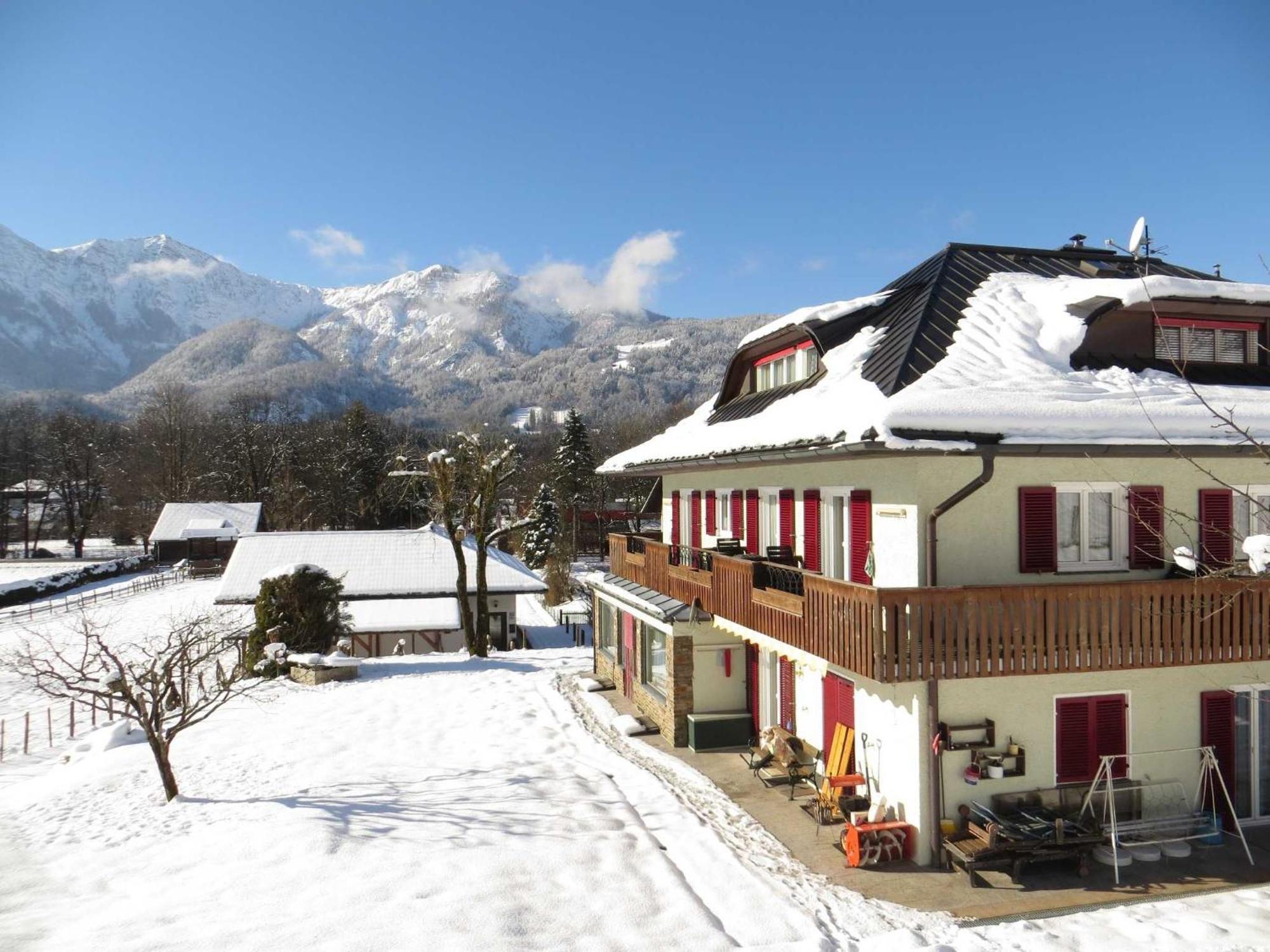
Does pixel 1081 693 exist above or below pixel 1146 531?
below

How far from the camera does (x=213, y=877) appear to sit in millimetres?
9336

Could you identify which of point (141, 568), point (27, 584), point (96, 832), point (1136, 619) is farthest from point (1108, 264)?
point (141, 568)

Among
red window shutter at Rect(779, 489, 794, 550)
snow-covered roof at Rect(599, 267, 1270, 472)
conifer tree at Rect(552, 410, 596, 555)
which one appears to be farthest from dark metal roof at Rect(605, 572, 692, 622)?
conifer tree at Rect(552, 410, 596, 555)

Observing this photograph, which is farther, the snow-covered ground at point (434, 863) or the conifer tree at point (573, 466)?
the conifer tree at point (573, 466)

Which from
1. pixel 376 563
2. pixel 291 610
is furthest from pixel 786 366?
pixel 376 563

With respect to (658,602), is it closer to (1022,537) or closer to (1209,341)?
(1022,537)

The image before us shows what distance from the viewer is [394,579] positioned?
35.0 meters

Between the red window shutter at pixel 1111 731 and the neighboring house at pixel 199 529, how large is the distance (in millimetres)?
57002

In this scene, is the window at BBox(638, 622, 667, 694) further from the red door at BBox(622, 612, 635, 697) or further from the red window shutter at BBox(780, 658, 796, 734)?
the red window shutter at BBox(780, 658, 796, 734)

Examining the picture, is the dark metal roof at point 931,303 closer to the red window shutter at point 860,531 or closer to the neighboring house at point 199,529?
the red window shutter at point 860,531

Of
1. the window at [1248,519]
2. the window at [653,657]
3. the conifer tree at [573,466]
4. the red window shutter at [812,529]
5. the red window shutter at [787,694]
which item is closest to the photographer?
the window at [1248,519]

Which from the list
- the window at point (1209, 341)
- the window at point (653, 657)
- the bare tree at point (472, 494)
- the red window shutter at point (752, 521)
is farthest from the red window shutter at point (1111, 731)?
the bare tree at point (472, 494)

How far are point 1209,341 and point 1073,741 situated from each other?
24.1ft

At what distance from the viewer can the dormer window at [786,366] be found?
52.6 feet
